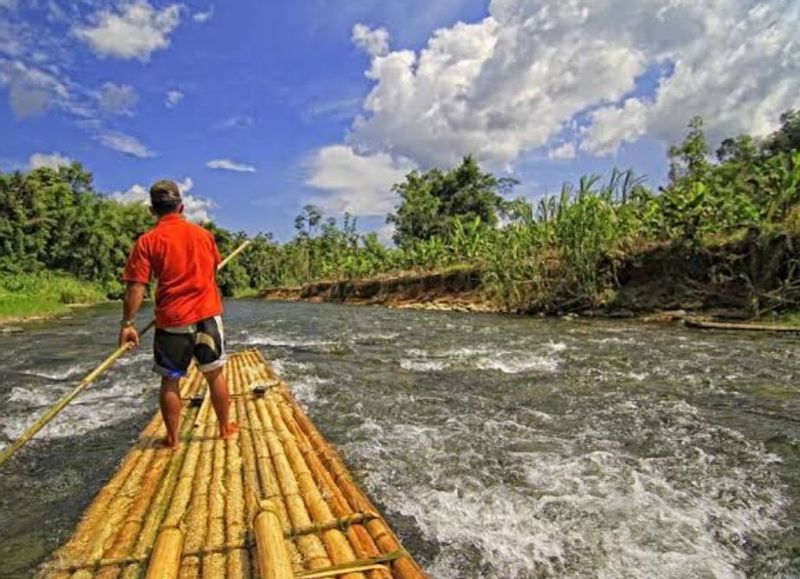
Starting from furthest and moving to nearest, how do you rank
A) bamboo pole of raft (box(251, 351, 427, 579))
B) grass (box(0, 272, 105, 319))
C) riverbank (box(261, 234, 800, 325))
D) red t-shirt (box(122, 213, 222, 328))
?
grass (box(0, 272, 105, 319)) < riverbank (box(261, 234, 800, 325)) < red t-shirt (box(122, 213, 222, 328)) < bamboo pole of raft (box(251, 351, 427, 579))

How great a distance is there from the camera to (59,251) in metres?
38.6

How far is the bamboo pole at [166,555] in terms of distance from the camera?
5.95ft

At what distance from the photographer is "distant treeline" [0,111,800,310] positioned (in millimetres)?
13844

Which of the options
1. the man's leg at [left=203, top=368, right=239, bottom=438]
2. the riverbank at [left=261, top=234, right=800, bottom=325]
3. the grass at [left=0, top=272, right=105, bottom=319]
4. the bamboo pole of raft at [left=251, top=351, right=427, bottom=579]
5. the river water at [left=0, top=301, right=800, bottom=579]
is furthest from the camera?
the grass at [left=0, top=272, right=105, bottom=319]

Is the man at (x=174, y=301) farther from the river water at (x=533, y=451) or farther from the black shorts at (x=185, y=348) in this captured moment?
the river water at (x=533, y=451)

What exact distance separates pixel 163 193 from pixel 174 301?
2.23 feet

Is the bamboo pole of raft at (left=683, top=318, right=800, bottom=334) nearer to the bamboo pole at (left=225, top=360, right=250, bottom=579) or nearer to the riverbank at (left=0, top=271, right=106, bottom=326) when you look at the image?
the bamboo pole at (left=225, top=360, right=250, bottom=579)

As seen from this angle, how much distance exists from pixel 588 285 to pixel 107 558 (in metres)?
14.4

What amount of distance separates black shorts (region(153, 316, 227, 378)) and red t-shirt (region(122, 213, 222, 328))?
0.17 feet

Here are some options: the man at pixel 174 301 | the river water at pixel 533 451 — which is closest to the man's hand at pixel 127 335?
the man at pixel 174 301

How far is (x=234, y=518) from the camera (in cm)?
229

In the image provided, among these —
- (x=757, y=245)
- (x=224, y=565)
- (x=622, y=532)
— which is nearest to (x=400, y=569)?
(x=224, y=565)

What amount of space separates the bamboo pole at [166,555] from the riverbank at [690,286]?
12547mm

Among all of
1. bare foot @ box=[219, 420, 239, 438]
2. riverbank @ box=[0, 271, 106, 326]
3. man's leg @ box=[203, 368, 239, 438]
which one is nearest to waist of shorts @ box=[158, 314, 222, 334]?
man's leg @ box=[203, 368, 239, 438]
